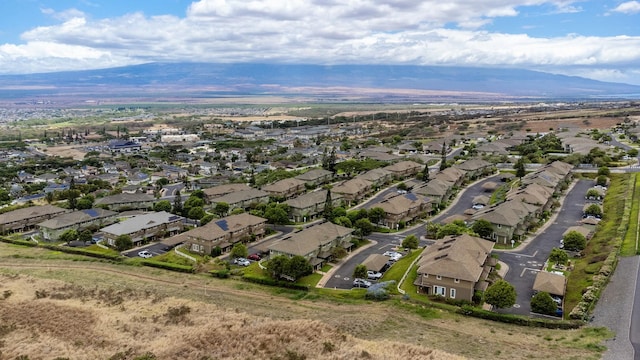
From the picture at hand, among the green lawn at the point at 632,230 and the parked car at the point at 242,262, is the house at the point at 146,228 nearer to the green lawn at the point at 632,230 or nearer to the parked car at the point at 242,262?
the parked car at the point at 242,262

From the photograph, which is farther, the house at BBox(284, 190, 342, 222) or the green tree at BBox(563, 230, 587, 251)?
the house at BBox(284, 190, 342, 222)

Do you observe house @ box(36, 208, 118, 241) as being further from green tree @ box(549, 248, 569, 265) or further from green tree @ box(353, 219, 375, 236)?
green tree @ box(549, 248, 569, 265)

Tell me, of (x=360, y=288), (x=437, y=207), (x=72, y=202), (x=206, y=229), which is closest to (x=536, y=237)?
(x=437, y=207)

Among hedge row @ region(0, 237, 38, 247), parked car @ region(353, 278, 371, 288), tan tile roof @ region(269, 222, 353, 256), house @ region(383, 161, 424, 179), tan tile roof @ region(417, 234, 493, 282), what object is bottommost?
hedge row @ region(0, 237, 38, 247)

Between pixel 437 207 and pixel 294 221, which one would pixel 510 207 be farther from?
pixel 294 221

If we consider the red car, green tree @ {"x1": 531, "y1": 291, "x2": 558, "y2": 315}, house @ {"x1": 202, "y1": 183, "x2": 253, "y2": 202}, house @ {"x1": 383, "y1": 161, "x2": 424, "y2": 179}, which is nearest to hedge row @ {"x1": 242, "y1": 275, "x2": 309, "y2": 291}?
the red car

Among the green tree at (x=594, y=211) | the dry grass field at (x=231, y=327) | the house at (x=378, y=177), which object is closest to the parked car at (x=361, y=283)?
the dry grass field at (x=231, y=327)
